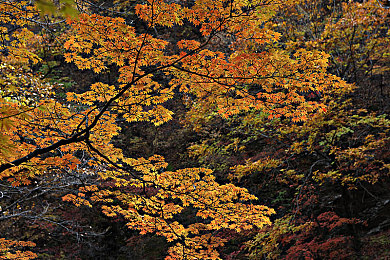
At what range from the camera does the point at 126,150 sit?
14.0m

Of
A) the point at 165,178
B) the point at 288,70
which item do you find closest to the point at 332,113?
the point at 288,70

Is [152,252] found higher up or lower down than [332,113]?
lower down

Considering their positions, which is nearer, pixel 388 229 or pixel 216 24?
pixel 216 24

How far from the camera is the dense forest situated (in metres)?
3.30

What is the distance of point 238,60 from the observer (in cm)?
350

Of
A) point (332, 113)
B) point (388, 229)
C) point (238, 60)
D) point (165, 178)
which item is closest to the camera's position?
point (238, 60)

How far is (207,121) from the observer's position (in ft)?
22.7

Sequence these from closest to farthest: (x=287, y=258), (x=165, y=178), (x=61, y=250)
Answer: (x=165, y=178) < (x=287, y=258) < (x=61, y=250)

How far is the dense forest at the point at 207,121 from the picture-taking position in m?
3.30

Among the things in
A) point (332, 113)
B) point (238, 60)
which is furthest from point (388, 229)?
point (238, 60)

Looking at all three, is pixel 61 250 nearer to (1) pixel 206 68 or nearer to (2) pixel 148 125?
(2) pixel 148 125

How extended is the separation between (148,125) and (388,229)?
39.1 feet

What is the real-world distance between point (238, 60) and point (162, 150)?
10.9 metres

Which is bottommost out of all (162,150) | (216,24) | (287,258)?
(287,258)
